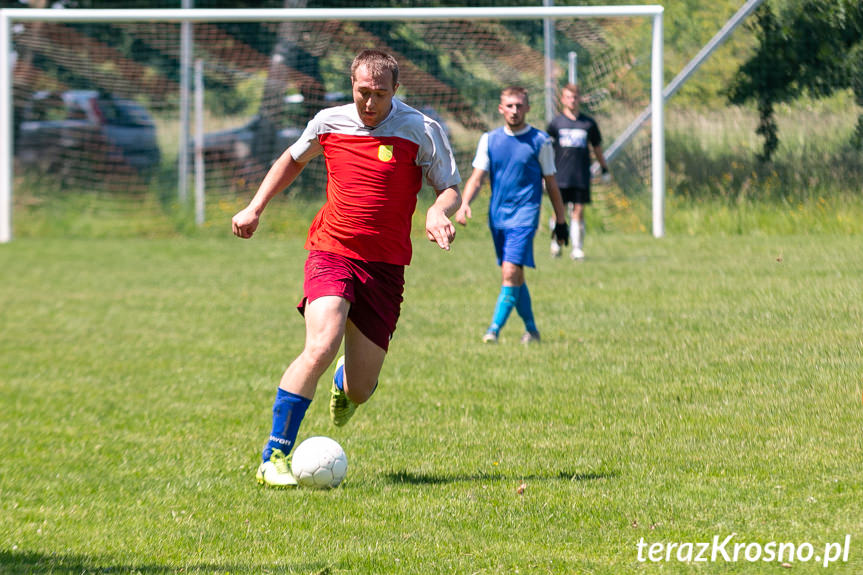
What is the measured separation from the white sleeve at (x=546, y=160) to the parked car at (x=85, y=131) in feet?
41.0

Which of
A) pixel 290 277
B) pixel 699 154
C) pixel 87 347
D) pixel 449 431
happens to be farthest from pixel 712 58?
pixel 449 431

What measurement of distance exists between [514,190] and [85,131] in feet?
45.7

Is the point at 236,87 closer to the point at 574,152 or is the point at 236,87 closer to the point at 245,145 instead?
the point at 245,145

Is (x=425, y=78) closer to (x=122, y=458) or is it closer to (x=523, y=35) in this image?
(x=523, y=35)

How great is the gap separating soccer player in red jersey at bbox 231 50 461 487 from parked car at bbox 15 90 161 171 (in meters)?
15.6

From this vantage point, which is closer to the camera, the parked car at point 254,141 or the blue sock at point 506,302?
the blue sock at point 506,302

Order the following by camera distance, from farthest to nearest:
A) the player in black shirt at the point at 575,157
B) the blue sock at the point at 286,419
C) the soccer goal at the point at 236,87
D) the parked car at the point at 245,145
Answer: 1. the parked car at the point at 245,145
2. the soccer goal at the point at 236,87
3. the player in black shirt at the point at 575,157
4. the blue sock at the point at 286,419

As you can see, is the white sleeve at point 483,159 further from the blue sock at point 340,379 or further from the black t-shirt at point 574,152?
the black t-shirt at point 574,152

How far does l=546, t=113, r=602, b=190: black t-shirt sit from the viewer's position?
1511cm

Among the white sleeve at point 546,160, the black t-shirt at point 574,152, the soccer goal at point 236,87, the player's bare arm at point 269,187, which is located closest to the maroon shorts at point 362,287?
the player's bare arm at point 269,187

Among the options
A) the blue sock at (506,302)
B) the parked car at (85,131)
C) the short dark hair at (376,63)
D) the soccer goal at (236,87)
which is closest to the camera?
the short dark hair at (376,63)

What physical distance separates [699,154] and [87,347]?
11543 mm

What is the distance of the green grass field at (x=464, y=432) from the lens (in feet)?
14.7

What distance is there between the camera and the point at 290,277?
1438cm
